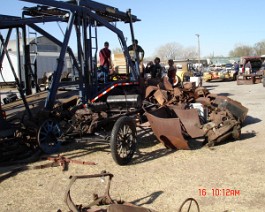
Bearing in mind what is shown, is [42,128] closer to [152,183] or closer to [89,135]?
[89,135]

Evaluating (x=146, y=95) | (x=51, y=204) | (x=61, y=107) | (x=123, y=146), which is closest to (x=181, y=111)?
(x=146, y=95)

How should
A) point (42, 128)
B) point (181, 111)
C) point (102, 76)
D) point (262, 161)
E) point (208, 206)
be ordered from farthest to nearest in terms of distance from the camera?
point (102, 76), point (181, 111), point (42, 128), point (262, 161), point (208, 206)

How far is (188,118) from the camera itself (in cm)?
786

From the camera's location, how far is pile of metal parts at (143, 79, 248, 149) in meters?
7.09

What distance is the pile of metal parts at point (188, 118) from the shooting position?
23.3 feet

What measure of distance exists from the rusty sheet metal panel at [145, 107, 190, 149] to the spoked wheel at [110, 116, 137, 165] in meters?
0.56

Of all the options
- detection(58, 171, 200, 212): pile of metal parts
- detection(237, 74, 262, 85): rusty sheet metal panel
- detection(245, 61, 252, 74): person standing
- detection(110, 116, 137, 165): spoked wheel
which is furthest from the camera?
detection(245, 61, 252, 74): person standing

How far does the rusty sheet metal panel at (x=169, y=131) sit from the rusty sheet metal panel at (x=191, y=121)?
540 millimetres

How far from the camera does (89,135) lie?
734cm

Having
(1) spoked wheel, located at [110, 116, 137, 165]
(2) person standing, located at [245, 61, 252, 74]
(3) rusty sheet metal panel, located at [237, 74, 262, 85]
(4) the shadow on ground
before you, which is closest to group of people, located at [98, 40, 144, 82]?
(1) spoked wheel, located at [110, 116, 137, 165]

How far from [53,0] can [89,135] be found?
2.67 metres

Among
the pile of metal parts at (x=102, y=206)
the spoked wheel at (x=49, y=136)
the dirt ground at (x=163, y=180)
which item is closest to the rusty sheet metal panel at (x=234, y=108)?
the dirt ground at (x=163, y=180)

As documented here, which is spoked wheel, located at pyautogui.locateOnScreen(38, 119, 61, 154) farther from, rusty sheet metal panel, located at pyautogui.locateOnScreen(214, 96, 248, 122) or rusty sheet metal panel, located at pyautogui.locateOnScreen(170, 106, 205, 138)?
rusty sheet metal panel, located at pyautogui.locateOnScreen(214, 96, 248, 122)

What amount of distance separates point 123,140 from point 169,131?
1.05 m
